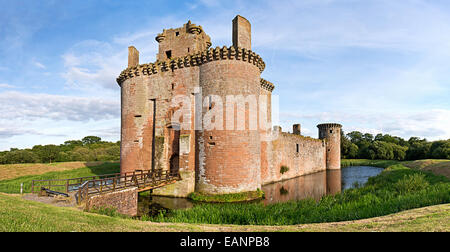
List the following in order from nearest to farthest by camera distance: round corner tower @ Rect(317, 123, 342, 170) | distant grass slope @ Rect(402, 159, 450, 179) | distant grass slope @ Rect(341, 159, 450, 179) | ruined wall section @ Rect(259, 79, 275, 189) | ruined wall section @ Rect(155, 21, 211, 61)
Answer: distant grass slope @ Rect(402, 159, 450, 179) → ruined wall section @ Rect(155, 21, 211, 61) → distant grass slope @ Rect(341, 159, 450, 179) → ruined wall section @ Rect(259, 79, 275, 189) → round corner tower @ Rect(317, 123, 342, 170)

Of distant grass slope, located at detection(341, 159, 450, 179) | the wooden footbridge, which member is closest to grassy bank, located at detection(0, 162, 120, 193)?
the wooden footbridge

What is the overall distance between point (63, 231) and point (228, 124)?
10698mm

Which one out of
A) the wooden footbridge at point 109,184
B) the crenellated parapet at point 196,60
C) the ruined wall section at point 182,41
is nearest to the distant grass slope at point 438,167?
the crenellated parapet at point 196,60

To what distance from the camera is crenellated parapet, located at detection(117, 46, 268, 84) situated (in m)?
14.7

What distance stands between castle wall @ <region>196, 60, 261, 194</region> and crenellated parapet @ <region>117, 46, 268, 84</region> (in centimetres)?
36

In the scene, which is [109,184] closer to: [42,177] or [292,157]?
[42,177]

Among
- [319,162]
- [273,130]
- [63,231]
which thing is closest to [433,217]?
[63,231]

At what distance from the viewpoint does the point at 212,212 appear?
28.3 feet

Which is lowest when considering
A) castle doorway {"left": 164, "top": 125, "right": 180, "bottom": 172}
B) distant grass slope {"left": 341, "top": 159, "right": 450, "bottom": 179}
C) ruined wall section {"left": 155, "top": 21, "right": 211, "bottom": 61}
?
distant grass slope {"left": 341, "top": 159, "right": 450, "bottom": 179}

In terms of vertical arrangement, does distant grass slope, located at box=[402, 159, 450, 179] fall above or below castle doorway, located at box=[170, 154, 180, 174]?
below

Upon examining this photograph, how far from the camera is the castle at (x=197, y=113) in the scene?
1441 cm

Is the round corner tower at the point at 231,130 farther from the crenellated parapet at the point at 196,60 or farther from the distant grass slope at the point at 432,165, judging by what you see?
the distant grass slope at the point at 432,165

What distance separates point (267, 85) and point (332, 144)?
67.0 feet

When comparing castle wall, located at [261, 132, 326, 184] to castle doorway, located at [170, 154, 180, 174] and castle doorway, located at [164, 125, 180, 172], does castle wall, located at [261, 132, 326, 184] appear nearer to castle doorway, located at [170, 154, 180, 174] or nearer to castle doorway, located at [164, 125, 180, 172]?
castle doorway, located at [170, 154, 180, 174]
